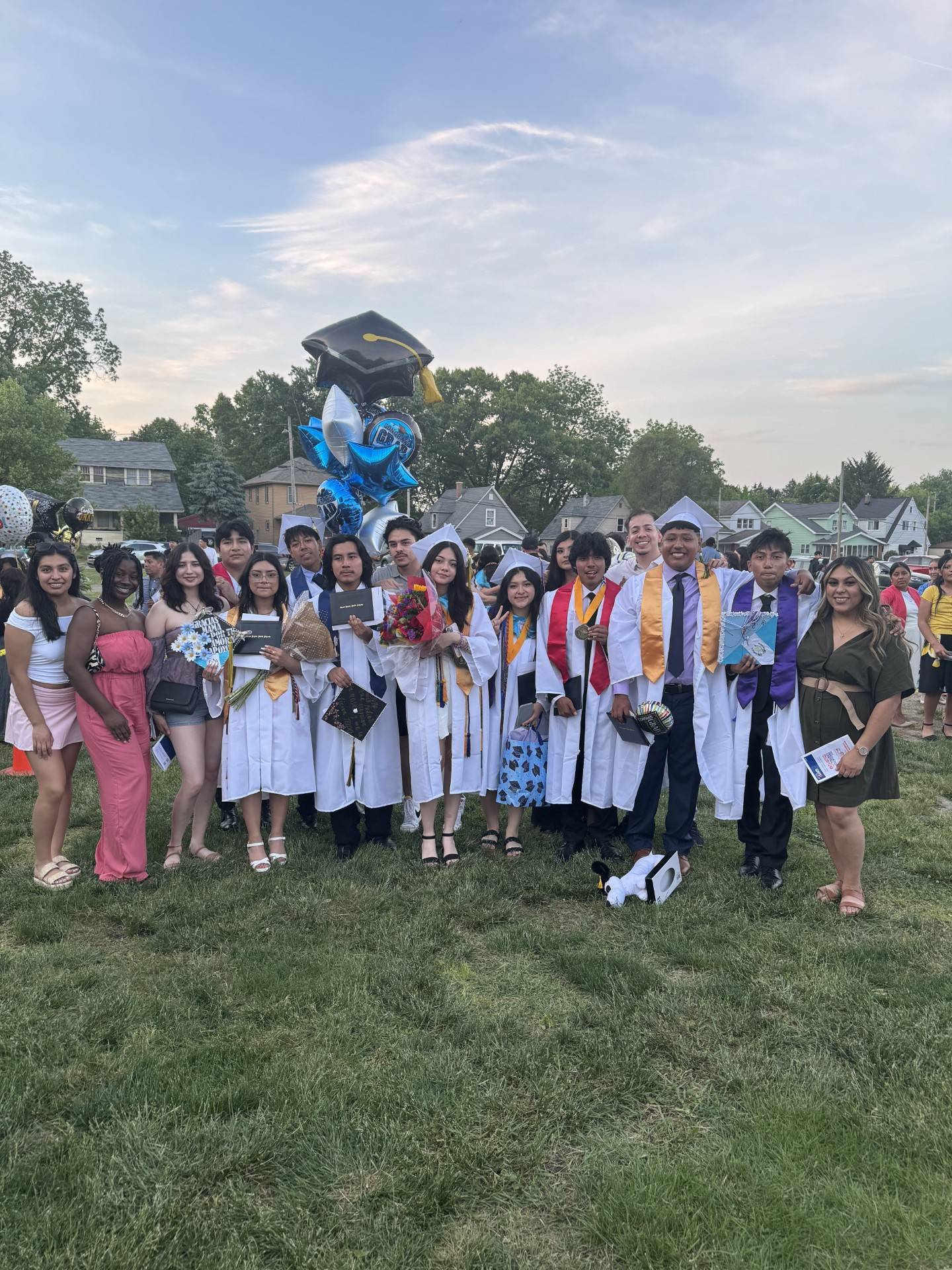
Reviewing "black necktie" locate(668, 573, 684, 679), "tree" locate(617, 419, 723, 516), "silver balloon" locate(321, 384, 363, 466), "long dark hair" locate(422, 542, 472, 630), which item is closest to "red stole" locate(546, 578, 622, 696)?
"black necktie" locate(668, 573, 684, 679)

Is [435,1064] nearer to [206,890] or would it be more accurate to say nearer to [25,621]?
[206,890]

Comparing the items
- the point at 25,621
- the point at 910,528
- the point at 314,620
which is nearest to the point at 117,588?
the point at 25,621

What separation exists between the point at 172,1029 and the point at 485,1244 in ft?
5.24

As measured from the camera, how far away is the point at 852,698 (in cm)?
417

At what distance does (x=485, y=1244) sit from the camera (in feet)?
7.30

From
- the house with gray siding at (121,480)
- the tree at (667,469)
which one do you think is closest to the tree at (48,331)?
the house with gray siding at (121,480)

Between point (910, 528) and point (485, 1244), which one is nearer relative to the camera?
point (485, 1244)

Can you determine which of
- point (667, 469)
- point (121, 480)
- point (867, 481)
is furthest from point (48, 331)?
point (867, 481)

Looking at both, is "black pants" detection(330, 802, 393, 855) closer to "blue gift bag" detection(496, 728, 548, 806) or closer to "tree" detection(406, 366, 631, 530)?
"blue gift bag" detection(496, 728, 548, 806)

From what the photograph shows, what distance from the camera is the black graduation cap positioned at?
10.3 meters

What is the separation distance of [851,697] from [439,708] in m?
2.37

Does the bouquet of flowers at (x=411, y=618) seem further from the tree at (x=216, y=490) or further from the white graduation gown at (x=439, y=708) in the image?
the tree at (x=216, y=490)

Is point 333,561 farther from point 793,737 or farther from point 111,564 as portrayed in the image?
point 793,737

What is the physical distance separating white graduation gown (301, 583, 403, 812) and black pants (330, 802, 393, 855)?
95 millimetres
